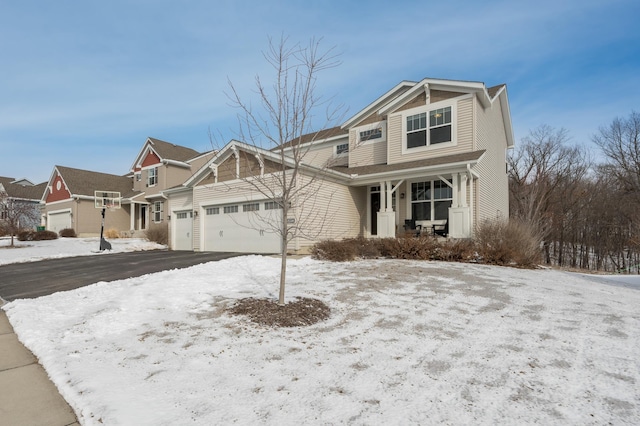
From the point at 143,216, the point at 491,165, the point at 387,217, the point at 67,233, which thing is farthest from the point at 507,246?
the point at 67,233

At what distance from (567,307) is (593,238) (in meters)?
27.1

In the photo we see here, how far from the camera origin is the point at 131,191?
3108cm

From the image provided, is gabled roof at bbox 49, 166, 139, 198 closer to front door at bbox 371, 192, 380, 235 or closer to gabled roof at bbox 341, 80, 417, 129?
gabled roof at bbox 341, 80, 417, 129

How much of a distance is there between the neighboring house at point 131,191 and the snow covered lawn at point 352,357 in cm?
2253

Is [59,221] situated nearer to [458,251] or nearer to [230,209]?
[230,209]

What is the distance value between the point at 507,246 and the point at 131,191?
31019 mm

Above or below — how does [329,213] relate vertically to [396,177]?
Result: below

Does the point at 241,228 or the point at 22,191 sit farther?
the point at 22,191

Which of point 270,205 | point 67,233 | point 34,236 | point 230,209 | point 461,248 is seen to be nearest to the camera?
point 461,248

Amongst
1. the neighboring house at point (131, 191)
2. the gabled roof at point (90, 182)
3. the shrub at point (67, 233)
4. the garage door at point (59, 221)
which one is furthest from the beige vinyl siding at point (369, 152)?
the garage door at point (59, 221)

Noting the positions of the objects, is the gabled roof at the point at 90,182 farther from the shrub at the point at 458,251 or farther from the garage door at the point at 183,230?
the shrub at the point at 458,251

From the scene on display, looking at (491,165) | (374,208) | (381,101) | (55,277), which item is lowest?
(55,277)

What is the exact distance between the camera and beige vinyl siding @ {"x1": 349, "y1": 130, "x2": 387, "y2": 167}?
1714cm

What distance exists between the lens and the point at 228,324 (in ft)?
15.9
